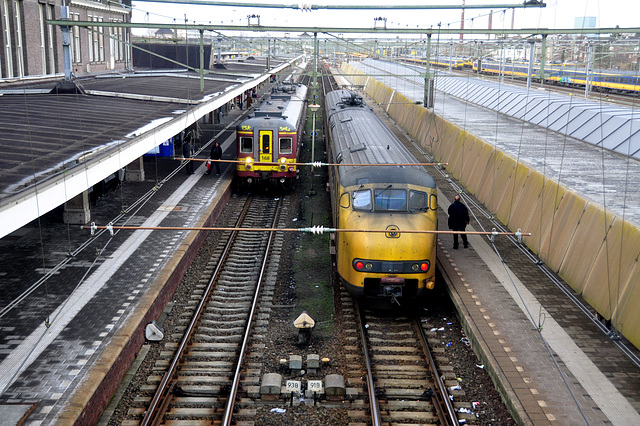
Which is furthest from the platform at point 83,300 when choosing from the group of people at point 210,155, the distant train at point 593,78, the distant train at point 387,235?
the distant train at point 593,78

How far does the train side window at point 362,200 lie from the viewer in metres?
12.4

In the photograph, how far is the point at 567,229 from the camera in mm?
13000

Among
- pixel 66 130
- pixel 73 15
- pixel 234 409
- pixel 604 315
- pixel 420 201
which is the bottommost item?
pixel 234 409

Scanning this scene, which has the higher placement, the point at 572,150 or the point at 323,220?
the point at 572,150

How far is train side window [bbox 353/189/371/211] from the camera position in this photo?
12.4 meters

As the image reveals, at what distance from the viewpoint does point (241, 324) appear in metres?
12.4

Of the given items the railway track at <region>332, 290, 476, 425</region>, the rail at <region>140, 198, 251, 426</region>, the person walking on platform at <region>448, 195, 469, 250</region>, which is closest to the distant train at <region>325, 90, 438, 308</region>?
the railway track at <region>332, 290, 476, 425</region>

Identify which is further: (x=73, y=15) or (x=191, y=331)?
(x=73, y=15)

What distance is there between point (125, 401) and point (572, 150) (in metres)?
15.7

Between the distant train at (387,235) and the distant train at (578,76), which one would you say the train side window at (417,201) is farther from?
the distant train at (578,76)

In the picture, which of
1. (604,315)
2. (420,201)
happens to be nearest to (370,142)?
(420,201)

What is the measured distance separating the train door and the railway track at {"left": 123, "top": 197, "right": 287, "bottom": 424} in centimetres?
591

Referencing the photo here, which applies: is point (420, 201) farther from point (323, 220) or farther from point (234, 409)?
point (323, 220)

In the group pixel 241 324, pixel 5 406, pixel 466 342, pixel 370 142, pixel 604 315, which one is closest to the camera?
pixel 5 406
